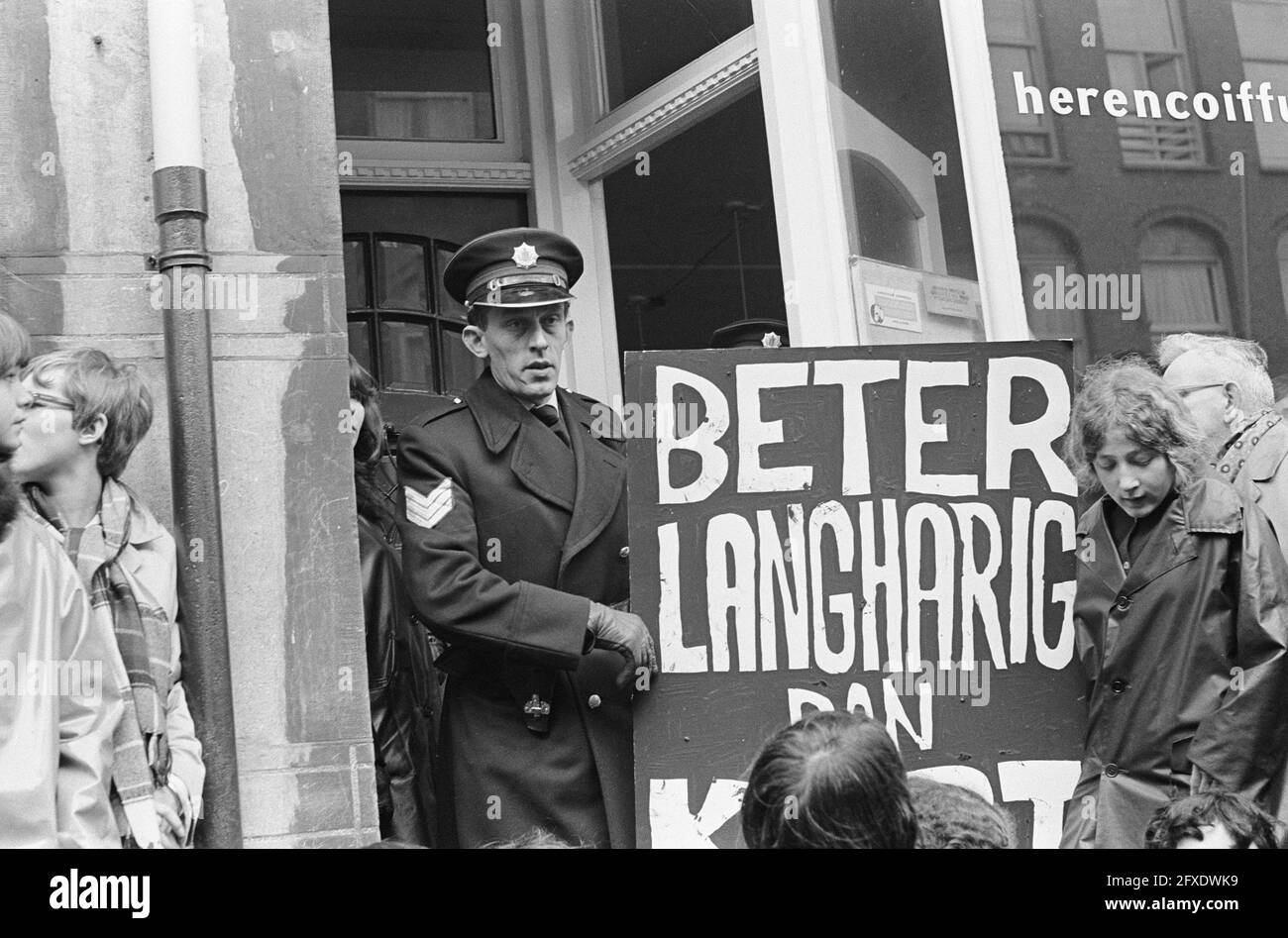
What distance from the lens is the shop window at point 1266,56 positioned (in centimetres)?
683

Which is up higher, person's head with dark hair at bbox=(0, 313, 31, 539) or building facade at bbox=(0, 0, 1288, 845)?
building facade at bbox=(0, 0, 1288, 845)

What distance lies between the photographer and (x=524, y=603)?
4984 millimetres

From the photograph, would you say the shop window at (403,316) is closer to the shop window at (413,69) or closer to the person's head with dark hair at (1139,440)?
the shop window at (413,69)

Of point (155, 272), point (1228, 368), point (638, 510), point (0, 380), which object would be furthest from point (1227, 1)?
point (0, 380)

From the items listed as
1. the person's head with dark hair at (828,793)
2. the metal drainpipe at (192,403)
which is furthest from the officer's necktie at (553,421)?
the person's head with dark hair at (828,793)

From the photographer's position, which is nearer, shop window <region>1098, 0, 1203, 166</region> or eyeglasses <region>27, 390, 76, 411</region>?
eyeglasses <region>27, 390, 76, 411</region>

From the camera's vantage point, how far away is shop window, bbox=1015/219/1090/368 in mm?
6359

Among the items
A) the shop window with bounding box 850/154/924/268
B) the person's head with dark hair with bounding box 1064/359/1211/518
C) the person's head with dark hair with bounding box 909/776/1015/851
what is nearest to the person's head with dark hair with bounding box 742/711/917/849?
the person's head with dark hair with bounding box 909/776/1015/851

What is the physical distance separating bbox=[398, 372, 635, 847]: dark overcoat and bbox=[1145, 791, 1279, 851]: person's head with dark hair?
56.7 inches

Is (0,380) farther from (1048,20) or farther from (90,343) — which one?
(1048,20)

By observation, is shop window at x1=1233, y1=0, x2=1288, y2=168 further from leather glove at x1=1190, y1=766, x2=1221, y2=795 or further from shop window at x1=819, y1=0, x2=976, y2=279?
leather glove at x1=1190, y1=766, x2=1221, y2=795

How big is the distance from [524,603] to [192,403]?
1.09 meters

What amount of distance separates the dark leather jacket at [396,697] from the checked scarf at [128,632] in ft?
2.69

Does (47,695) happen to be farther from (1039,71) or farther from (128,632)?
(1039,71)
